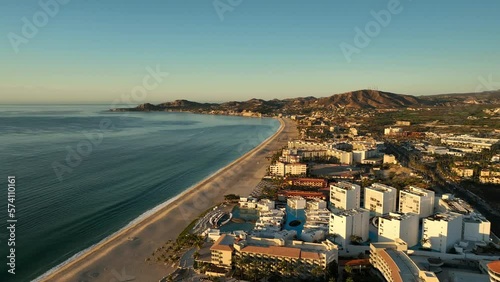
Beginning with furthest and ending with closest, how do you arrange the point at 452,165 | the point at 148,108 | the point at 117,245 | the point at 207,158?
the point at 148,108, the point at 207,158, the point at 452,165, the point at 117,245

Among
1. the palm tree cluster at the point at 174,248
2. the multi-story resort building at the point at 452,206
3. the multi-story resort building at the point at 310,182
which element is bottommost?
the palm tree cluster at the point at 174,248

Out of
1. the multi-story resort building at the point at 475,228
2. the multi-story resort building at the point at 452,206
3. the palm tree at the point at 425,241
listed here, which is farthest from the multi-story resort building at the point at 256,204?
the multi-story resort building at the point at 475,228

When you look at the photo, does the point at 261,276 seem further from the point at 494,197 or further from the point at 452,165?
the point at 452,165

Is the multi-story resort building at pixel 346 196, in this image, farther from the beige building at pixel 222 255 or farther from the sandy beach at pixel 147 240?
the beige building at pixel 222 255

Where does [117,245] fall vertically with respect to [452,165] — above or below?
below

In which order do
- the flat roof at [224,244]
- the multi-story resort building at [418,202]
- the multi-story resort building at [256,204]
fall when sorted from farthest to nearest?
the multi-story resort building at [256,204] < the multi-story resort building at [418,202] < the flat roof at [224,244]

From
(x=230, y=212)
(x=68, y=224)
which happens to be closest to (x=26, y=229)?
(x=68, y=224)
